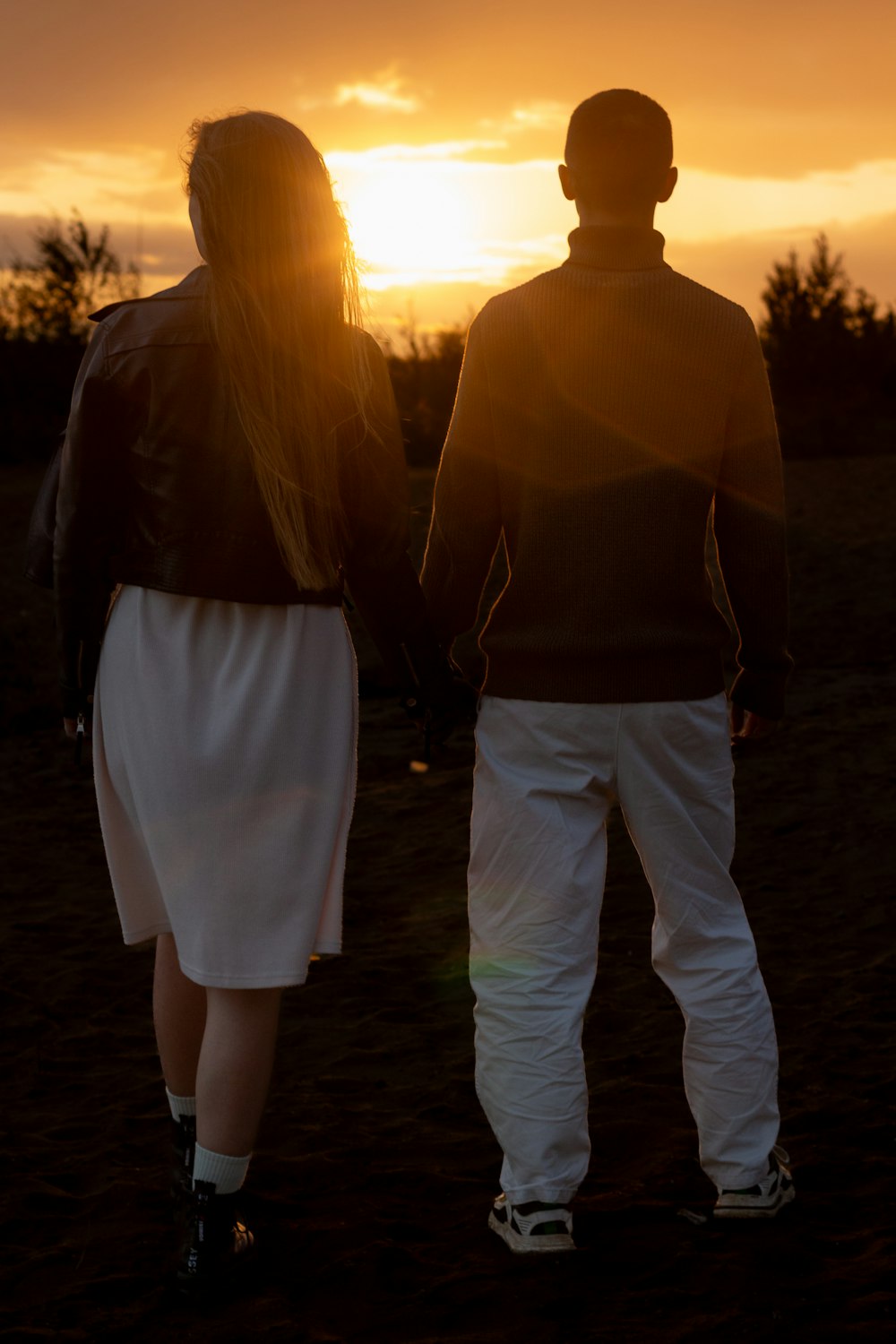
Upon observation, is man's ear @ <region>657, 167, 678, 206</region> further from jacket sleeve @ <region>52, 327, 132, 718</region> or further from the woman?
jacket sleeve @ <region>52, 327, 132, 718</region>

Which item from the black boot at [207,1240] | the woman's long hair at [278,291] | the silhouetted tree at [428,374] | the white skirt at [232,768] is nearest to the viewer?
the woman's long hair at [278,291]

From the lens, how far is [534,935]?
2732 mm

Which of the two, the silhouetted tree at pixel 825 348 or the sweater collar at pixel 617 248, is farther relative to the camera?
the silhouetted tree at pixel 825 348

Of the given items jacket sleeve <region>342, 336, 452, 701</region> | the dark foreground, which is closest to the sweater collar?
jacket sleeve <region>342, 336, 452, 701</region>

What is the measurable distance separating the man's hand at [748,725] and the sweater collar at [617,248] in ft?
3.06

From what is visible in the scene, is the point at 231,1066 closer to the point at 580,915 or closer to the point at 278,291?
the point at 580,915

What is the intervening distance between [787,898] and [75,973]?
102 inches

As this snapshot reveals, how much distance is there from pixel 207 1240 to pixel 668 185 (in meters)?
2.17

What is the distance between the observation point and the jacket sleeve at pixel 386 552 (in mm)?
2607

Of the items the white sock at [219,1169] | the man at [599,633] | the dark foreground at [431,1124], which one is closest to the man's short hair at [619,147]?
the man at [599,633]

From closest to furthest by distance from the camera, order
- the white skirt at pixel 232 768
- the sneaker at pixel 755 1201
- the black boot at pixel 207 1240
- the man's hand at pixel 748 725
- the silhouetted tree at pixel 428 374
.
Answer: the white skirt at pixel 232 768 < the black boot at pixel 207 1240 < the sneaker at pixel 755 1201 < the man's hand at pixel 748 725 < the silhouetted tree at pixel 428 374

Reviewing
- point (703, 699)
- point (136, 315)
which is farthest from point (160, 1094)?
point (136, 315)

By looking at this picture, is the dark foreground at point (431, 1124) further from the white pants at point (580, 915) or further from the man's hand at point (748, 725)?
the man's hand at point (748, 725)

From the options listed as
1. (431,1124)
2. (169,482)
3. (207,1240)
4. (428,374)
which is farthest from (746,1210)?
(428,374)
